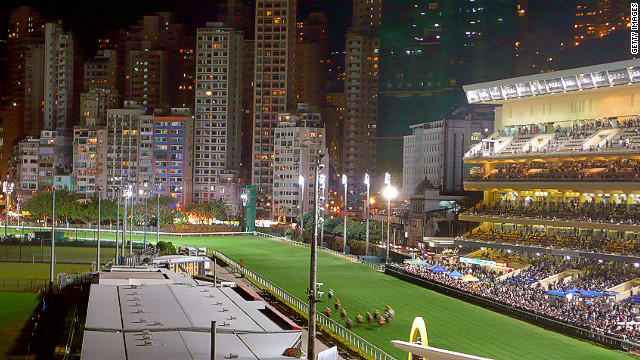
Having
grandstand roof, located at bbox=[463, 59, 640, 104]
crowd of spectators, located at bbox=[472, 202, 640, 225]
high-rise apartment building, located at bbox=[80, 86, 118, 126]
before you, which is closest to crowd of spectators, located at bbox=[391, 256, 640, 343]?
crowd of spectators, located at bbox=[472, 202, 640, 225]

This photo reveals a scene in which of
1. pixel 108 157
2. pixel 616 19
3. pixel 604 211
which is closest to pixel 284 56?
pixel 108 157

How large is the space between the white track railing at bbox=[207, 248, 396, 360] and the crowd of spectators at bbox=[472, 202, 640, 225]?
21863 millimetres

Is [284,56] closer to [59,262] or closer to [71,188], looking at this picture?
[71,188]

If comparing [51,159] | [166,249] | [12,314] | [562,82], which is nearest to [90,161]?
[51,159]

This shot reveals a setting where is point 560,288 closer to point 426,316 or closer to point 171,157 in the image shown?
point 426,316

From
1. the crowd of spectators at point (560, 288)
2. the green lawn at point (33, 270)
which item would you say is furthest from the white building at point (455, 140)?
the green lawn at point (33, 270)

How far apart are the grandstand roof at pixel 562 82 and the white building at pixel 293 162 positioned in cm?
7348

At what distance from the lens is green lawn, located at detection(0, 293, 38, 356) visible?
3612 centimetres

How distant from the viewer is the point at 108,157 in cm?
15588

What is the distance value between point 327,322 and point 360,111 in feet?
498

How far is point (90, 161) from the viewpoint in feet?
514

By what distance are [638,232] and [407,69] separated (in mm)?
144510

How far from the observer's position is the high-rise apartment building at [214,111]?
158500 millimetres

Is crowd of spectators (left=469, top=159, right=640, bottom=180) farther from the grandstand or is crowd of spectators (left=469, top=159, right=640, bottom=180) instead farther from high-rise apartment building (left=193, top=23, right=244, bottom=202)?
high-rise apartment building (left=193, top=23, right=244, bottom=202)
